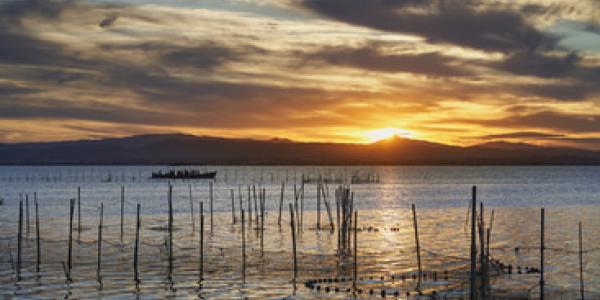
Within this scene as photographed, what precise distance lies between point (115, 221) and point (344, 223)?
869 inches

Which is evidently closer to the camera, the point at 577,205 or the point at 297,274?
the point at 297,274

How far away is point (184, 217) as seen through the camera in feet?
177

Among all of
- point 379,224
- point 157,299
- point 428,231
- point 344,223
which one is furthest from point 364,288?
point 379,224

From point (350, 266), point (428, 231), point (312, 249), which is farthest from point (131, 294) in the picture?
point (428, 231)

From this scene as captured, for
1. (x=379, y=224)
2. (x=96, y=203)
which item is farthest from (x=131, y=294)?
(x=96, y=203)

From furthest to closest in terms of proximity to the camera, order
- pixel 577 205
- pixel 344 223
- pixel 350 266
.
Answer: pixel 577 205, pixel 344 223, pixel 350 266

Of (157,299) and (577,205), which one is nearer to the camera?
(157,299)

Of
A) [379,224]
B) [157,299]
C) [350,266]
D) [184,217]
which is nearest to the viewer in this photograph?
[157,299]

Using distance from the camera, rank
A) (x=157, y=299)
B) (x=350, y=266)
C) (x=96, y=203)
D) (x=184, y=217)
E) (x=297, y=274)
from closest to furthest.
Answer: (x=157, y=299) → (x=297, y=274) → (x=350, y=266) → (x=184, y=217) → (x=96, y=203)

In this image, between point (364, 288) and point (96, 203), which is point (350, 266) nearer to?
point (364, 288)

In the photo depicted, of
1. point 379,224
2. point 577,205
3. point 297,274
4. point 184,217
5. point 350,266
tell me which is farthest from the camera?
point 577,205

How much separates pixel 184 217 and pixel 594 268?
3170 cm

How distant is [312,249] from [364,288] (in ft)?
33.8

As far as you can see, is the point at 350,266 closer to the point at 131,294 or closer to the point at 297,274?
the point at 297,274
